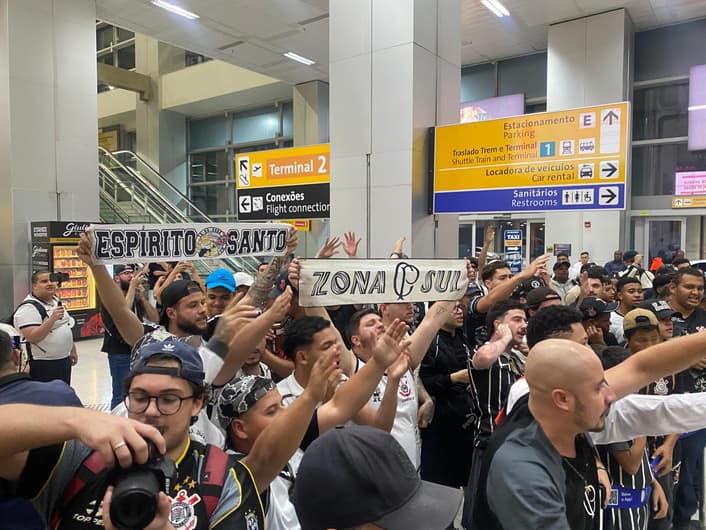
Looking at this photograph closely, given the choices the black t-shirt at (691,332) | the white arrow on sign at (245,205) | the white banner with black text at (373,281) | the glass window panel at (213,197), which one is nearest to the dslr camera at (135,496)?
the white banner with black text at (373,281)

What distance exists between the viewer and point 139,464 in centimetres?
99

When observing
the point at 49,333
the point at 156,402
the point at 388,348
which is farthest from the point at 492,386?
the point at 49,333

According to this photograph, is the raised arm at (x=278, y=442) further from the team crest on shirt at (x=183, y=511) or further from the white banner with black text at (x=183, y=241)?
the white banner with black text at (x=183, y=241)

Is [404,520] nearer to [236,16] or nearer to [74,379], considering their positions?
[74,379]

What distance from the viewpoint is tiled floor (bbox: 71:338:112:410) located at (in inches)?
238

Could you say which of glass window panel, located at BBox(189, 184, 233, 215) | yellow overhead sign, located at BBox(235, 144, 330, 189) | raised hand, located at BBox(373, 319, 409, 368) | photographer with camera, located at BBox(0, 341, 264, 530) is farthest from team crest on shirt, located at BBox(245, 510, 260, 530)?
glass window panel, located at BBox(189, 184, 233, 215)

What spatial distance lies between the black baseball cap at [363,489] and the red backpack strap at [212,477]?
10.3 inches

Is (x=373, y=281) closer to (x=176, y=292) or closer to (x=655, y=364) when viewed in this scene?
(x=176, y=292)

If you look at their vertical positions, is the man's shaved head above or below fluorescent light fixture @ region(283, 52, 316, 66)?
below

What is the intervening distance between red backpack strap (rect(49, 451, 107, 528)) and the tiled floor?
A: 16.0 feet

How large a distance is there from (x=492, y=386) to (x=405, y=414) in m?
0.47

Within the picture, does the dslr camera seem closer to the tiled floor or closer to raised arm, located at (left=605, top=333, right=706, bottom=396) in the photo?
raised arm, located at (left=605, top=333, right=706, bottom=396)

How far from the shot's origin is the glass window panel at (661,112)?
37.0 feet

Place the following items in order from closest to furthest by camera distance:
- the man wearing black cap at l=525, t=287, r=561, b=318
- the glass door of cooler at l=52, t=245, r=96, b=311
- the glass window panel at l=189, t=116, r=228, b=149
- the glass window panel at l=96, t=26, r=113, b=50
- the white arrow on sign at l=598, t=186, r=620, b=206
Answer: the man wearing black cap at l=525, t=287, r=561, b=318, the white arrow on sign at l=598, t=186, r=620, b=206, the glass door of cooler at l=52, t=245, r=96, b=311, the glass window panel at l=189, t=116, r=228, b=149, the glass window panel at l=96, t=26, r=113, b=50
